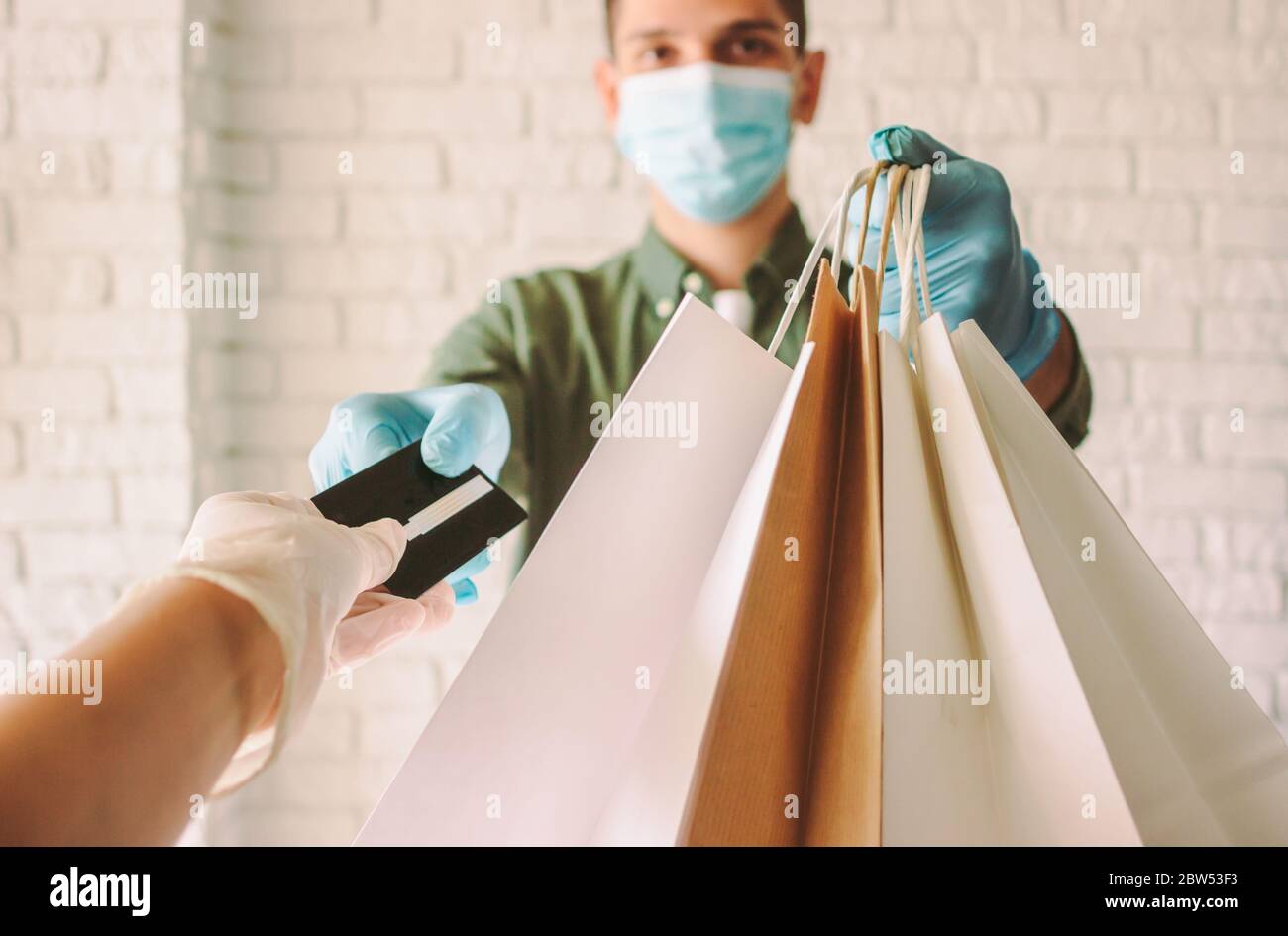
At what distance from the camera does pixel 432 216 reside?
4.01 ft

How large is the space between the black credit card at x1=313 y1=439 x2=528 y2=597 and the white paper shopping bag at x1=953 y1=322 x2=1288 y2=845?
0.28 metres

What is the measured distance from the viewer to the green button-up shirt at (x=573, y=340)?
1.13 m

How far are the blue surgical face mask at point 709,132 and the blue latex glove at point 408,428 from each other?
49cm

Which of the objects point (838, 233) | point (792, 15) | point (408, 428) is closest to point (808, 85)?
point (792, 15)

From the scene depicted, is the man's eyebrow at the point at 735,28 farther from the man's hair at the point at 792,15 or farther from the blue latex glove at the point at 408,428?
the blue latex glove at the point at 408,428

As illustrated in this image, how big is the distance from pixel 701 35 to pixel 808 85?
188 millimetres

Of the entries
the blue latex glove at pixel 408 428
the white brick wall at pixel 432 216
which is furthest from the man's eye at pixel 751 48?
the blue latex glove at pixel 408 428

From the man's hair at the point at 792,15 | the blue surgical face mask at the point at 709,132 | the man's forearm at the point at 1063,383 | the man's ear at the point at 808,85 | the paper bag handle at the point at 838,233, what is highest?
the man's hair at the point at 792,15

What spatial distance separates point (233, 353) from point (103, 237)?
0.22 meters

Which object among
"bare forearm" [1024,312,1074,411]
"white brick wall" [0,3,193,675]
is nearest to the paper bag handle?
"bare forearm" [1024,312,1074,411]

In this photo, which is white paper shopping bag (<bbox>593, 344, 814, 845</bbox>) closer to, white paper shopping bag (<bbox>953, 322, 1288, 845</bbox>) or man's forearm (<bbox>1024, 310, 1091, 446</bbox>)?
white paper shopping bag (<bbox>953, 322, 1288, 845</bbox>)

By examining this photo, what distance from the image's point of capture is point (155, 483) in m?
1.17
